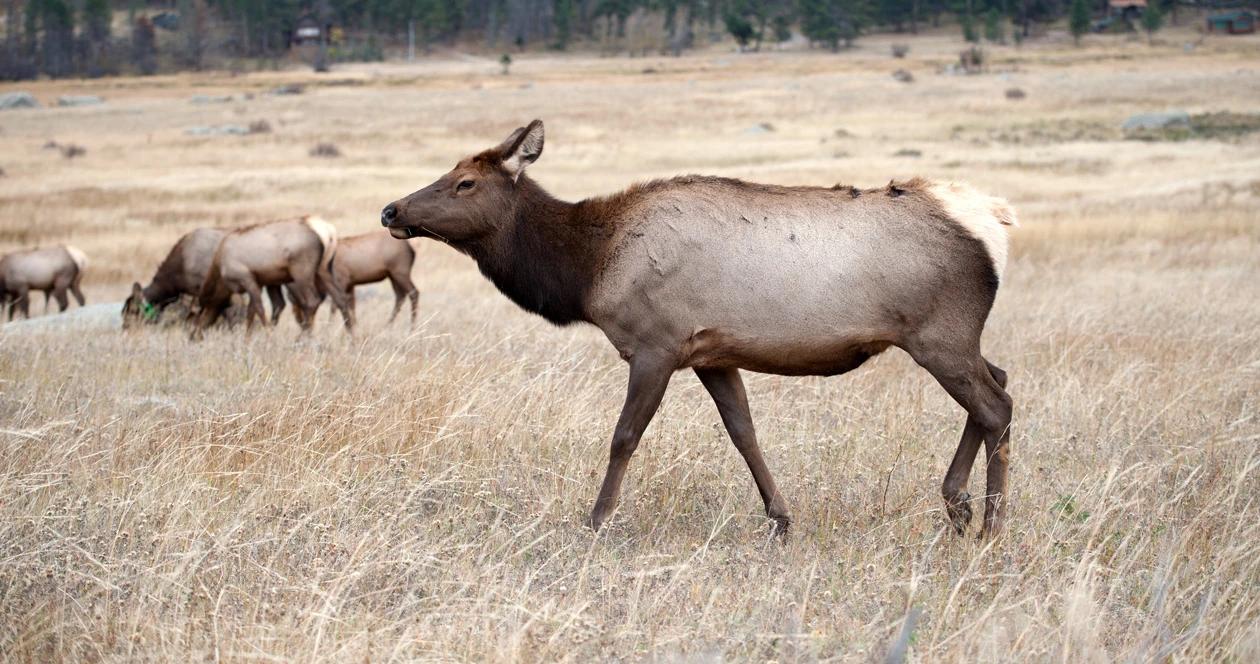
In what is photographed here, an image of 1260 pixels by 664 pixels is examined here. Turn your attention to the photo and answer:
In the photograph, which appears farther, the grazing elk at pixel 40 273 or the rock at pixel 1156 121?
the rock at pixel 1156 121

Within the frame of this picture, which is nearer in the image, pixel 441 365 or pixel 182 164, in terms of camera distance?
pixel 441 365

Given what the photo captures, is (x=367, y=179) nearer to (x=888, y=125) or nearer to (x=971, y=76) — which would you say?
(x=888, y=125)

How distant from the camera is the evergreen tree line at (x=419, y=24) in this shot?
120312mm

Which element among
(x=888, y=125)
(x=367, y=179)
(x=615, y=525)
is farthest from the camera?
(x=888, y=125)

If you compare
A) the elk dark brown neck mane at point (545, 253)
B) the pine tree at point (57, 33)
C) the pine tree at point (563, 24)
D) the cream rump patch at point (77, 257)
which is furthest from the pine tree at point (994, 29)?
the elk dark brown neck mane at point (545, 253)

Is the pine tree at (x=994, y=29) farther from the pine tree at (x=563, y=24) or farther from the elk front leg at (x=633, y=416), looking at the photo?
the elk front leg at (x=633, y=416)

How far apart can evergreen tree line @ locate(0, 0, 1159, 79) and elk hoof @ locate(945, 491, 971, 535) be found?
383 ft

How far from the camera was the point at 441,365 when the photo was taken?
938 centimetres

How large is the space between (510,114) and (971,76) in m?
33.4

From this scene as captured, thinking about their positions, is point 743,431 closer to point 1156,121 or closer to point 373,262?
point 373,262

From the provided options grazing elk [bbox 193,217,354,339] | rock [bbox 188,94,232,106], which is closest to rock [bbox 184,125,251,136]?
rock [bbox 188,94,232,106]

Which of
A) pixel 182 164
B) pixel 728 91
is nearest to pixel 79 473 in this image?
pixel 182 164

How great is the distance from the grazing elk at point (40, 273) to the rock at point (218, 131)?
34.1m

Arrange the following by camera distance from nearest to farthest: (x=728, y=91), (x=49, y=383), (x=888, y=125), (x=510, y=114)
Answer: (x=49, y=383) < (x=888, y=125) < (x=510, y=114) < (x=728, y=91)
